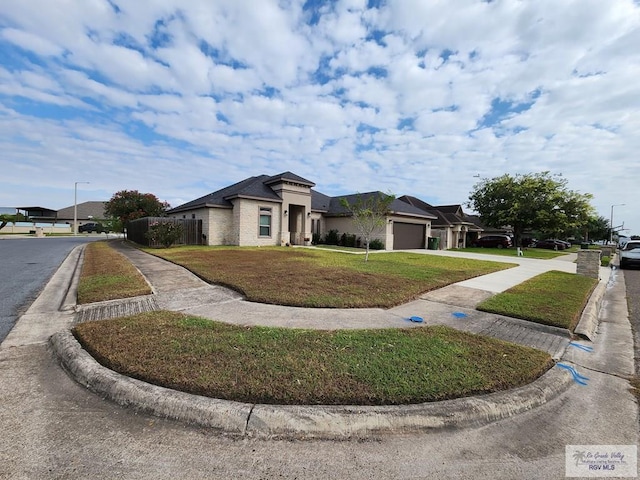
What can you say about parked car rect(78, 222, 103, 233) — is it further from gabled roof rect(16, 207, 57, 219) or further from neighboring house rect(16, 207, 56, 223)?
gabled roof rect(16, 207, 57, 219)

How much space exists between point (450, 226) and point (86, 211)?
71342mm

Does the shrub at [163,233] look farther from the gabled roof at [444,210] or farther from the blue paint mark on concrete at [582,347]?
the gabled roof at [444,210]

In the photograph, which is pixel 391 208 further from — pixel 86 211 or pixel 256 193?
pixel 86 211

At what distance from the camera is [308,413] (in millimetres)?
2666

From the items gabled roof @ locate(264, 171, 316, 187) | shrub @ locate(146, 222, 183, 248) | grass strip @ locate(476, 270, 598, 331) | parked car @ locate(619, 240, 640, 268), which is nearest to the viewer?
grass strip @ locate(476, 270, 598, 331)

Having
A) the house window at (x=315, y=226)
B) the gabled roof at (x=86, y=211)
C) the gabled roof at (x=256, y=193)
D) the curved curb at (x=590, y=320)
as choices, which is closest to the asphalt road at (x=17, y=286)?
the curved curb at (x=590, y=320)

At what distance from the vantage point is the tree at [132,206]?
30281mm

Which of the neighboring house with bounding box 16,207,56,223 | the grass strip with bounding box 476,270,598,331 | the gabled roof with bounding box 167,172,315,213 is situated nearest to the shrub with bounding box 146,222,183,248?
the gabled roof with bounding box 167,172,315,213

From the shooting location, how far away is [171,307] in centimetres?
592

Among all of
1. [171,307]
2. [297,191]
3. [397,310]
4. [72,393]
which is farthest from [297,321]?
[297,191]

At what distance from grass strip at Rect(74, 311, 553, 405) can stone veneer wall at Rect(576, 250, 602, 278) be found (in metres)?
10.5

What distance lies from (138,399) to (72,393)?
0.85 metres

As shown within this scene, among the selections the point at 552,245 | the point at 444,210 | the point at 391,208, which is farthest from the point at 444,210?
the point at 552,245

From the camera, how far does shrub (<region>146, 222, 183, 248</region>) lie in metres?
17.9
